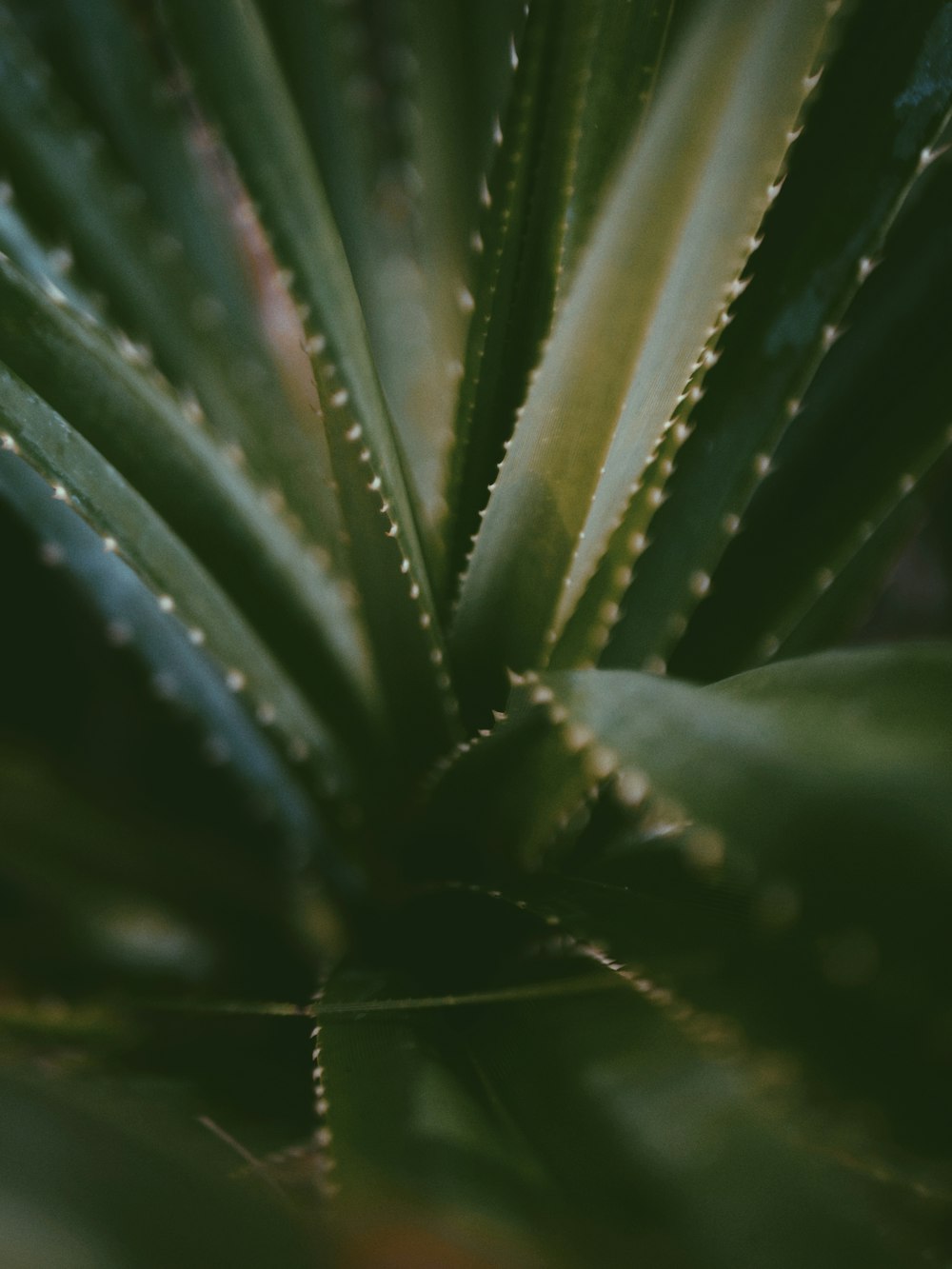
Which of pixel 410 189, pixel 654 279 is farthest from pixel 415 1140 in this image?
pixel 410 189

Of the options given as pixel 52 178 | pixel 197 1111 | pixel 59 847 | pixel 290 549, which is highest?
pixel 52 178

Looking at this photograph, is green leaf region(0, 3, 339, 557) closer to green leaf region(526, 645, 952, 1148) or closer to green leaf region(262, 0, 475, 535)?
green leaf region(262, 0, 475, 535)

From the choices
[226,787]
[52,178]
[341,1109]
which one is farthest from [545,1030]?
[52,178]

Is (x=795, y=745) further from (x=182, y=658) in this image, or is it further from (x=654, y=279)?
(x=182, y=658)

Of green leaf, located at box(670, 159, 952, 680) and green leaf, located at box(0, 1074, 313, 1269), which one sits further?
green leaf, located at box(670, 159, 952, 680)

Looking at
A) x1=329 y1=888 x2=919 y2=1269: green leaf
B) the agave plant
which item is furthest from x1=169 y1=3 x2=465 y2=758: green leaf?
x1=329 y1=888 x2=919 y2=1269: green leaf

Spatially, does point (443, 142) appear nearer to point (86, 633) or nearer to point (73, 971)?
point (86, 633)

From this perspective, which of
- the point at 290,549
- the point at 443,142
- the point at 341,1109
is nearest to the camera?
the point at 341,1109

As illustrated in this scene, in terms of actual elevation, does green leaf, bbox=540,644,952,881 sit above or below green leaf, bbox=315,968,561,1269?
above
